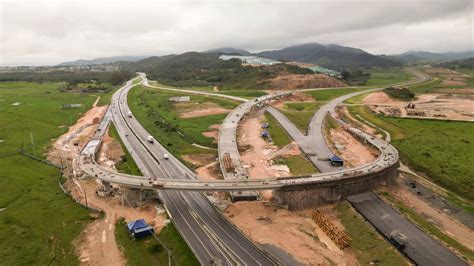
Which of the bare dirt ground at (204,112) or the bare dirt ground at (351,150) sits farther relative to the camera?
the bare dirt ground at (204,112)

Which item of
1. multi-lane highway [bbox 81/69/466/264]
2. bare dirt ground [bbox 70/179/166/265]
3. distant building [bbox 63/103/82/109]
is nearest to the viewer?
bare dirt ground [bbox 70/179/166/265]

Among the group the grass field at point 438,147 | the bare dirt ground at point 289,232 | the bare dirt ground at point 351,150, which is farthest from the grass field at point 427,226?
the bare dirt ground at point 351,150

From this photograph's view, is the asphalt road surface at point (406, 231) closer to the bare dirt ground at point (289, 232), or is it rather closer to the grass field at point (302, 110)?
the bare dirt ground at point (289, 232)

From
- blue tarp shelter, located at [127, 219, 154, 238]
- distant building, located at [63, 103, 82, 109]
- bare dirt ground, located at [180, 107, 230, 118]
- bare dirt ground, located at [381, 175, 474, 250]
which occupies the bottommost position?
bare dirt ground, located at [381, 175, 474, 250]

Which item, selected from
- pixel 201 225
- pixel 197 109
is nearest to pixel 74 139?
pixel 197 109

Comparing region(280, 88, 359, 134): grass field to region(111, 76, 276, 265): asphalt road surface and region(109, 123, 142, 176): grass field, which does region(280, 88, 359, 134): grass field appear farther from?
region(109, 123, 142, 176): grass field

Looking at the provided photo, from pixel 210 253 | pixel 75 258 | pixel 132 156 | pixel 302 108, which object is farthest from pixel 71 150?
pixel 302 108

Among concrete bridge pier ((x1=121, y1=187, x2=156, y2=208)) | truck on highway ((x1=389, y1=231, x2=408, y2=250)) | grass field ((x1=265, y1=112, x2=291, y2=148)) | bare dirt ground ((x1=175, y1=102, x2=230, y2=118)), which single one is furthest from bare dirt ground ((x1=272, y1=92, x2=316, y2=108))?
truck on highway ((x1=389, y1=231, x2=408, y2=250))
